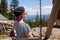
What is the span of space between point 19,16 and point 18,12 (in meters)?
0.05

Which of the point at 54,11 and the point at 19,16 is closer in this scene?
the point at 19,16

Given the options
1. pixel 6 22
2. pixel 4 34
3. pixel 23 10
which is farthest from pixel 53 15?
pixel 6 22

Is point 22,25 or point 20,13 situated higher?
point 20,13

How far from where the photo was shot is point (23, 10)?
9.12 feet

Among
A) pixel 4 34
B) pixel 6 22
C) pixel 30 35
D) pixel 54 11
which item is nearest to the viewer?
pixel 30 35

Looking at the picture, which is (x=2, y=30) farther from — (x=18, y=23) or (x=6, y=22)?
(x=18, y=23)

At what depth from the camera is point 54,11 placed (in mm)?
3221

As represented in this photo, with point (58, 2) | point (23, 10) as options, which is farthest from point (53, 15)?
point (23, 10)

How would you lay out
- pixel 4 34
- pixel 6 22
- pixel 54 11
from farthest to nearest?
1. pixel 6 22
2. pixel 4 34
3. pixel 54 11

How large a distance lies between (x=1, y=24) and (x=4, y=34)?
33.8 inches

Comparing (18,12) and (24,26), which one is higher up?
(18,12)

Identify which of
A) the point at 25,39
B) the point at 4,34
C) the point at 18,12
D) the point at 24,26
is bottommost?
the point at 4,34

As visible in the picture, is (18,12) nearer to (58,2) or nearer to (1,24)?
(58,2)

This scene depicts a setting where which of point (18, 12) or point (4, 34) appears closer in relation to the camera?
point (18, 12)
